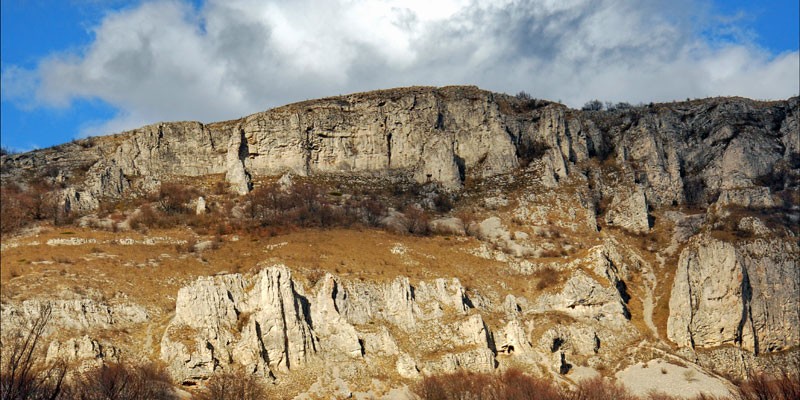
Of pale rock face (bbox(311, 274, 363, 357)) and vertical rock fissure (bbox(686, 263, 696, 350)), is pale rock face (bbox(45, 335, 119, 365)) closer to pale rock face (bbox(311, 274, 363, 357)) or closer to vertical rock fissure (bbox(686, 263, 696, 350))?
pale rock face (bbox(311, 274, 363, 357))

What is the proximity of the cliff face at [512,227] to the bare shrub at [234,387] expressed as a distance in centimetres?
142

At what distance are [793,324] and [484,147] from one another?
52856 millimetres

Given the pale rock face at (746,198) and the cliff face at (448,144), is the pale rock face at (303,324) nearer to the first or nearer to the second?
the cliff face at (448,144)

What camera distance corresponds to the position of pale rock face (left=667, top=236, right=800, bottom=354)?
7506 centimetres

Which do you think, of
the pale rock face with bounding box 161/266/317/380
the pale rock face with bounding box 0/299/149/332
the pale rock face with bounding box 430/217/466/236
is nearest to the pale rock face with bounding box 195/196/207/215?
the pale rock face with bounding box 161/266/317/380

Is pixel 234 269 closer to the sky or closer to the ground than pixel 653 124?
closer to the ground

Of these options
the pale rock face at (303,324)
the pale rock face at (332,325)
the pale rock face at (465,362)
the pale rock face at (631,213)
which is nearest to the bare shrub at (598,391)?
the pale rock face at (465,362)

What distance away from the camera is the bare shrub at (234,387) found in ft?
188

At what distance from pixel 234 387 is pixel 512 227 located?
48.1m

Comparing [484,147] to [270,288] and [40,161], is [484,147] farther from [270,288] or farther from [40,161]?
[40,161]

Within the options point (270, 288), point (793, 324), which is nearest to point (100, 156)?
point (270, 288)

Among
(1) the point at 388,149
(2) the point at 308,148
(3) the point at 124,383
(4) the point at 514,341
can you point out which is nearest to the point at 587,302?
(4) the point at 514,341

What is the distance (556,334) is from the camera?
72.8 metres

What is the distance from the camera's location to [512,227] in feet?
312
